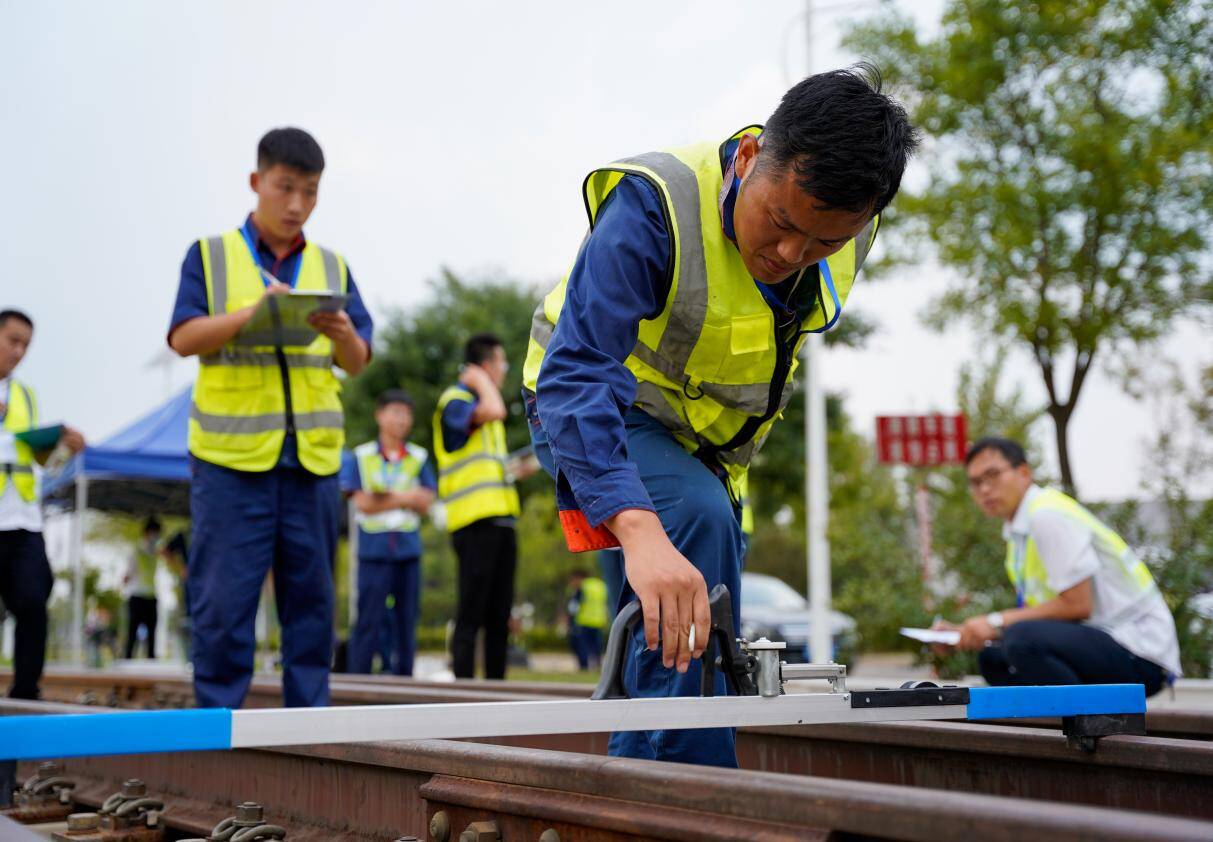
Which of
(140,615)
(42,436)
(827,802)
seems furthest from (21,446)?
(140,615)

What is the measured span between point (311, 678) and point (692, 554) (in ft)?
8.19

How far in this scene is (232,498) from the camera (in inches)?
180

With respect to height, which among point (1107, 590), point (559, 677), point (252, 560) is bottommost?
point (559, 677)

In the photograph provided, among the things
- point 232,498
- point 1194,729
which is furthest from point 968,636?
point 232,498

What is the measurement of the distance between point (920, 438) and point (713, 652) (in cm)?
1215

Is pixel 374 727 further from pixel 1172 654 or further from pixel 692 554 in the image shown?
pixel 1172 654

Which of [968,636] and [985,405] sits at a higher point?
[985,405]

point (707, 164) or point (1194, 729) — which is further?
point (1194, 729)

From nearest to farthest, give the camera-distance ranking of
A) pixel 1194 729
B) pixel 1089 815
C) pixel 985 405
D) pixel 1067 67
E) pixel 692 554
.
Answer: pixel 1089 815
pixel 692 554
pixel 1194 729
pixel 1067 67
pixel 985 405

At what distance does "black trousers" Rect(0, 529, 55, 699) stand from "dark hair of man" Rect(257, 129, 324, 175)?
2.88 metres

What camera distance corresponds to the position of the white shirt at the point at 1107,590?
5168 millimetres

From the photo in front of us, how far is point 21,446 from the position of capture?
656 centimetres

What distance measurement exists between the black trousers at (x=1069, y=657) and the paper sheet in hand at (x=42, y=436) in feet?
16.0

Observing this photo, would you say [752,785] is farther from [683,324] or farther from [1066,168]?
[1066,168]
